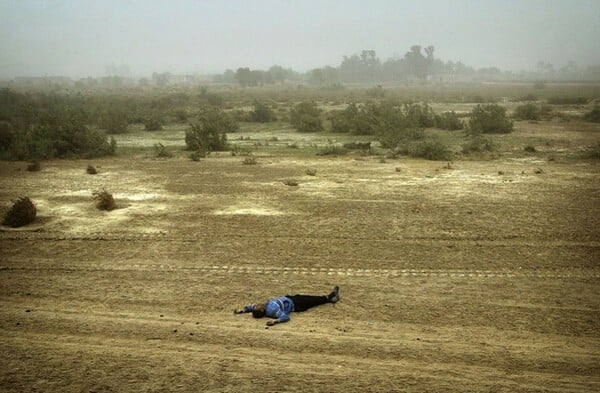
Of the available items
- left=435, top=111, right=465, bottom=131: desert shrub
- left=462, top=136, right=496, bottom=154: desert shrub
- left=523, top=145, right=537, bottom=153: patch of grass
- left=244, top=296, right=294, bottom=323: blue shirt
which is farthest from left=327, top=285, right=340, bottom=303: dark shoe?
left=435, top=111, right=465, bottom=131: desert shrub

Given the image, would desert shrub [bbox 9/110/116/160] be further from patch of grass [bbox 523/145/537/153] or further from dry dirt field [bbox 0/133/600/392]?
patch of grass [bbox 523/145/537/153]

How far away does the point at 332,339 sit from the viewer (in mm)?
7434

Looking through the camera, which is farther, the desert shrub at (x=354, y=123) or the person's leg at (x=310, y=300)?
the desert shrub at (x=354, y=123)

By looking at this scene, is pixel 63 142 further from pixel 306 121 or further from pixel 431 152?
pixel 431 152

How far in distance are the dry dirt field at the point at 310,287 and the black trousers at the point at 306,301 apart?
0.46ft

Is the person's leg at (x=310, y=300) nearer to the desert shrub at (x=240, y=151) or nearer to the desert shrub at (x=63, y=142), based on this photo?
the desert shrub at (x=240, y=151)

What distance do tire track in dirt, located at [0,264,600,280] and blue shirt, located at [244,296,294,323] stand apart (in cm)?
183

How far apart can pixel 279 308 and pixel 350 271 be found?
2.52m

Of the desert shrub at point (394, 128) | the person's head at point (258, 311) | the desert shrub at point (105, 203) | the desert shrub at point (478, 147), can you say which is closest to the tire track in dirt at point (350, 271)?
the person's head at point (258, 311)

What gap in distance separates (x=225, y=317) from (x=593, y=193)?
13.7 m

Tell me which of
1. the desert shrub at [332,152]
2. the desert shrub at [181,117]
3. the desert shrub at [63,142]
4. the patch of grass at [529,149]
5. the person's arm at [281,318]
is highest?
the desert shrub at [181,117]

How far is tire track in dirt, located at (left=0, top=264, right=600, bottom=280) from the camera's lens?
32.3 feet

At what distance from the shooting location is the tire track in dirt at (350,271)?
984 cm

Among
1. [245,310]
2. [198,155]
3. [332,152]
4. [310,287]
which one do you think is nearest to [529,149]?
[332,152]
